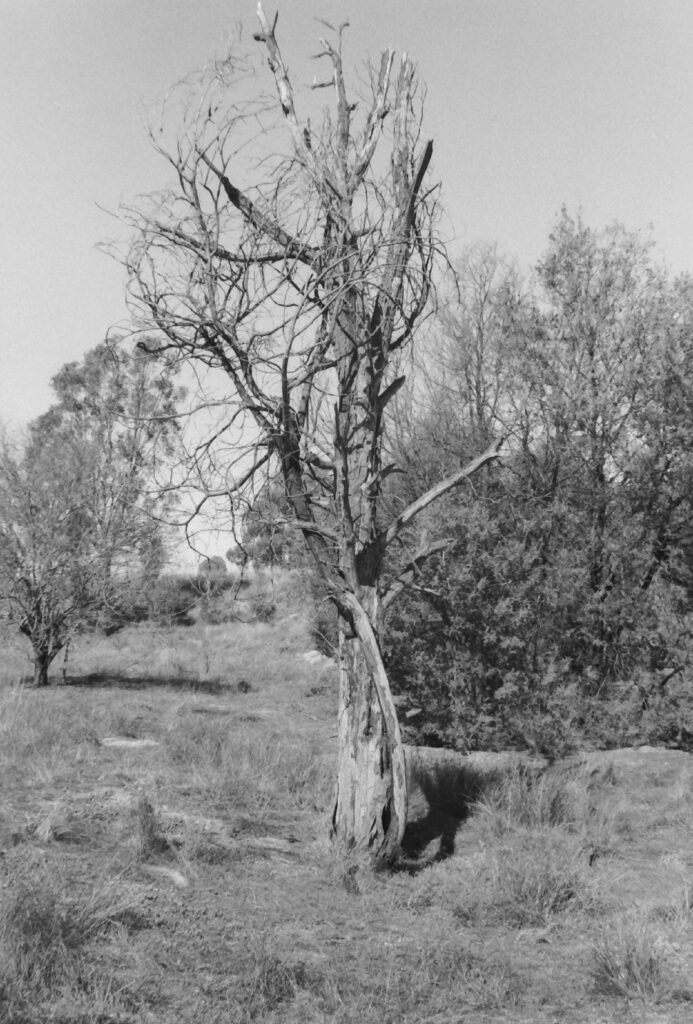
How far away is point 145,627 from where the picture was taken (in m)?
29.1

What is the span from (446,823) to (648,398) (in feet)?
30.8

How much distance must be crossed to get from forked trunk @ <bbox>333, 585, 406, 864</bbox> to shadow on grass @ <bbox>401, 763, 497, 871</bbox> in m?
0.39

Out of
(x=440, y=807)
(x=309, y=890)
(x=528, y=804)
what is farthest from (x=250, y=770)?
(x=309, y=890)

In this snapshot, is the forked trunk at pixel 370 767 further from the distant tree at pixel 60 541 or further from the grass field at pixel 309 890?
the distant tree at pixel 60 541

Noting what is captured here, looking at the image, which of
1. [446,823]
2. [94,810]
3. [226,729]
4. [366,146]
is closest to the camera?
[94,810]

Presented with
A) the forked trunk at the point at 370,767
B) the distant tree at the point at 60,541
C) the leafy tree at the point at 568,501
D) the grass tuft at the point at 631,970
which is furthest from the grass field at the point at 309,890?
the distant tree at the point at 60,541

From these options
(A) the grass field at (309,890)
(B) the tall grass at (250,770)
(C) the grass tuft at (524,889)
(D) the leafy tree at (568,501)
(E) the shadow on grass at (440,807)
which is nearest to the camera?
(A) the grass field at (309,890)

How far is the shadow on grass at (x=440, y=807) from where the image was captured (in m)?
6.91

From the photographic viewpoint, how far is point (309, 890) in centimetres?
575

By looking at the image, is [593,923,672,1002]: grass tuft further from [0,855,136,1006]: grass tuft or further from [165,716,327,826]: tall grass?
[165,716,327,826]: tall grass

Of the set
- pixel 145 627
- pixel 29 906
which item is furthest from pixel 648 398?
pixel 145 627

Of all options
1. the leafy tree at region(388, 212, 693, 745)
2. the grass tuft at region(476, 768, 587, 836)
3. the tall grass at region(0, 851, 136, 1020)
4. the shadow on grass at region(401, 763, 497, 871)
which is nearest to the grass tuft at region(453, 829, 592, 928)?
the shadow on grass at region(401, 763, 497, 871)

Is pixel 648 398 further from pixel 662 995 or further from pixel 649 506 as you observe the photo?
pixel 662 995

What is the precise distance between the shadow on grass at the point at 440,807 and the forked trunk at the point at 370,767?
15.3 inches
